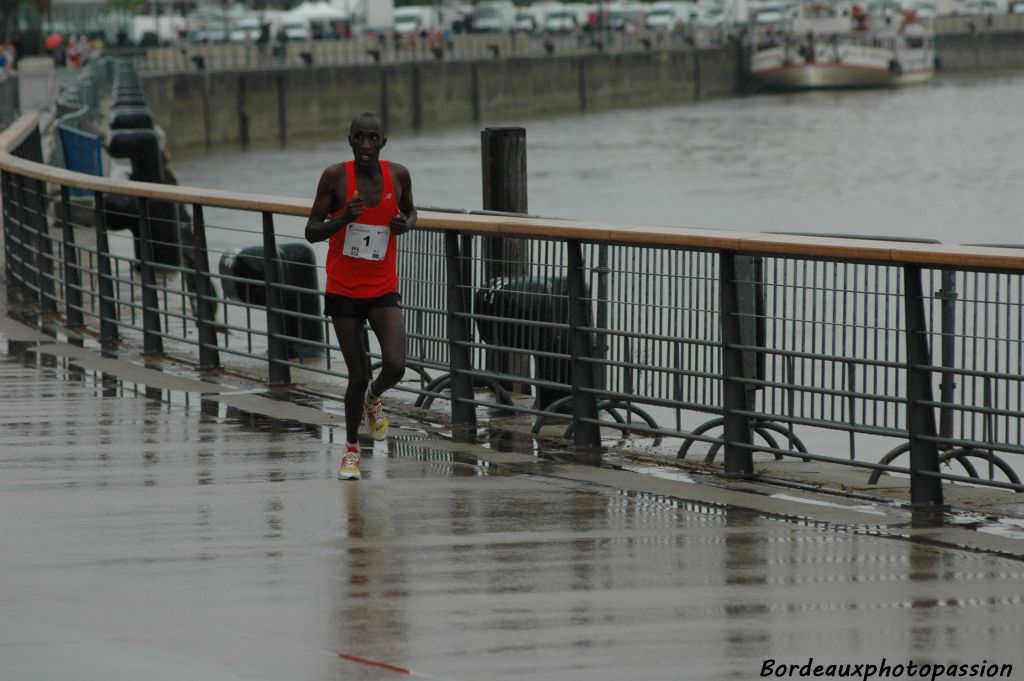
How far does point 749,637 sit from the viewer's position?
218 inches

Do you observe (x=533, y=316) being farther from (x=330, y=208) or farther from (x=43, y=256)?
(x=43, y=256)

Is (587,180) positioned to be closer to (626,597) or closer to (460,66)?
(460,66)

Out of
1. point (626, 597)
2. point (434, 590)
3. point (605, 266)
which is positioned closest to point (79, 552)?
point (434, 590)

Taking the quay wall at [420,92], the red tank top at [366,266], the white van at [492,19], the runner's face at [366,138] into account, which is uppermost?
the white van at [492,19]

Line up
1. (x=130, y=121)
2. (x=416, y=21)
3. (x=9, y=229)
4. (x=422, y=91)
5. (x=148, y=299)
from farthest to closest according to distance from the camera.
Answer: (x=416, y=21) < (x=422, y=91) < (x=130, y=121) < (x=9, y=229) < (x=148, y=299)

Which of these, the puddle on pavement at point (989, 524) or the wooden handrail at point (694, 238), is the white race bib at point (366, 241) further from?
the puddle on pavement at point (989, 524)

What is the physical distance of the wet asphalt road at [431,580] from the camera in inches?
212

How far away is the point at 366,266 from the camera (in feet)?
26.0

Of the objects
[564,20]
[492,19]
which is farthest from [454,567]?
[564,20]

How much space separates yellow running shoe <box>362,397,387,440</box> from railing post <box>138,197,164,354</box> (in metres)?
3.54

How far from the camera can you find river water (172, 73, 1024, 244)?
137 feet

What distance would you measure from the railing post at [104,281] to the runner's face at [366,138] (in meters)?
4.99

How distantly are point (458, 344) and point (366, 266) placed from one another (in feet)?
4.61

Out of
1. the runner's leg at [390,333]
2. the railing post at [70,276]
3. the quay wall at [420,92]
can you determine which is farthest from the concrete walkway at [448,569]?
the quay wall at [420,92]
